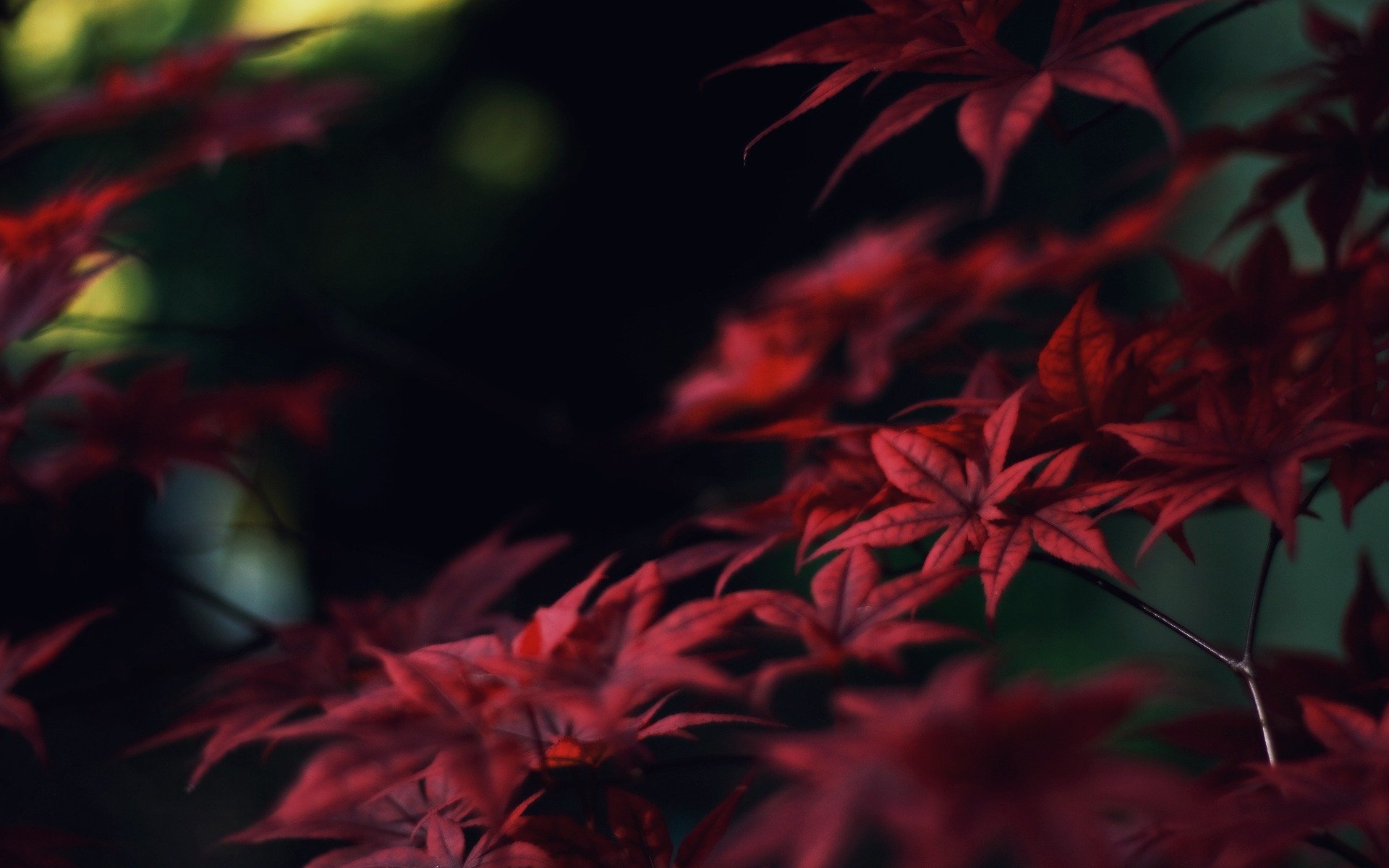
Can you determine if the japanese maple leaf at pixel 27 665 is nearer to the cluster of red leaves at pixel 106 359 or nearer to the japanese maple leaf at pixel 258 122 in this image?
the cluster of red leaves at pixel 106 359

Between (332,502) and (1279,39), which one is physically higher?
(1279,39)

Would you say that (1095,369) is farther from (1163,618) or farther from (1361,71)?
(1361,71)

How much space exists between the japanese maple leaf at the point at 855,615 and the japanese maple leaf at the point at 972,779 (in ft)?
0.31

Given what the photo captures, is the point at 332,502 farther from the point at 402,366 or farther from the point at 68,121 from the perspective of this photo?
the point at 68,121

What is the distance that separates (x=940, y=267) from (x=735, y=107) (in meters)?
1.23

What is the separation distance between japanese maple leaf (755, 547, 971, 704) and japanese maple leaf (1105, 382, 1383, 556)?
5.5 inches

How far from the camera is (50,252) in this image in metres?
0.92

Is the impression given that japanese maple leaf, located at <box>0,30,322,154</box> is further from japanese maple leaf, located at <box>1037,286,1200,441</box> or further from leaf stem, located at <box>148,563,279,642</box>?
japanese maple leaf, located at <box>1037,286,1200,441</box>

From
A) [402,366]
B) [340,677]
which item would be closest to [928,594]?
[340,677]

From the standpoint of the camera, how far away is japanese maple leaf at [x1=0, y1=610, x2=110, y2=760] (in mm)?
670

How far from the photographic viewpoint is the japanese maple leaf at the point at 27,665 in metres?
0.67

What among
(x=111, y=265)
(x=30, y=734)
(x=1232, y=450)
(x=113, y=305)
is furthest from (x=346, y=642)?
(x=113, y=305)

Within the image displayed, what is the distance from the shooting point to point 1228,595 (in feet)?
8.29

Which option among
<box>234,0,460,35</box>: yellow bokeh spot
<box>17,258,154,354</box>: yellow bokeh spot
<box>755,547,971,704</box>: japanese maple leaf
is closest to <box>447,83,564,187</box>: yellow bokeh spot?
<box>234,0,460,35</box>: yellow bokeh spot
